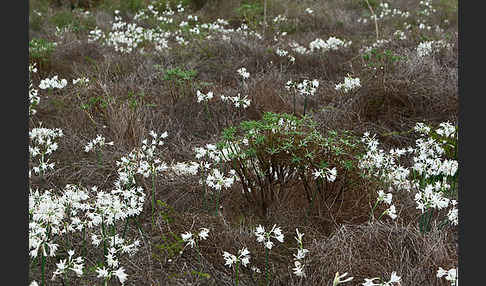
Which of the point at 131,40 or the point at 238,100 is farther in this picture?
the point at 131,40

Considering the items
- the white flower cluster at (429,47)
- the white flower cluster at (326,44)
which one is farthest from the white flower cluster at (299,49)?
the white flower cluster at (429,47)

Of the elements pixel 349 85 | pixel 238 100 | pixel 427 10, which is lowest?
pixel 238 100

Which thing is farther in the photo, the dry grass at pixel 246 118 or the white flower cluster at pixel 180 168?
the white flower cluster at pixel 180 168

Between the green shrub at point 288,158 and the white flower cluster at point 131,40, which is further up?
the white flower cluster at point 131,40

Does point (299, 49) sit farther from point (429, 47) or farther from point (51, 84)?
point (51, 84)

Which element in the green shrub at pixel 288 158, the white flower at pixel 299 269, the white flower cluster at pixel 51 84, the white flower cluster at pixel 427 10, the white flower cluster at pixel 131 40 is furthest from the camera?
the white flower cluster at pixel 427 10

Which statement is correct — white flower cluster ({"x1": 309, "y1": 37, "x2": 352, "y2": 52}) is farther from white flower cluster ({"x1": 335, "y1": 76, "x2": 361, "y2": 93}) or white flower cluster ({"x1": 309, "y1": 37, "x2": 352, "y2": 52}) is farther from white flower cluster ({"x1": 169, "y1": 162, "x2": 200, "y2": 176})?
white flower cluster ({"x1": 169, "y1": 162, "x2": 200, "y2": 176})

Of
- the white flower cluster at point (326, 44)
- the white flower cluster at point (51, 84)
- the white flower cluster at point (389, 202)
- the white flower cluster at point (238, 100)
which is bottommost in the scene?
the white flower cluster at point (389, 202)

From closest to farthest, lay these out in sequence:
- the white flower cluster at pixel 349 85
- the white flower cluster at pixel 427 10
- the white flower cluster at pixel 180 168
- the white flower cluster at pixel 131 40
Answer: the white flower cluster at pixel 180 168
the white flower cluster at pixel 349 85
the white flower cluster at pixel 131 40
the white flower cluster at pixel 427 10

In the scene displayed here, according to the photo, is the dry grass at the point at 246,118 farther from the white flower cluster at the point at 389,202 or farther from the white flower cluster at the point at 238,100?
the white flower cluster at the point at 238,100

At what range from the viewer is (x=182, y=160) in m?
4.88

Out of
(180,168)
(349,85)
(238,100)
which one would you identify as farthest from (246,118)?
(180,168)

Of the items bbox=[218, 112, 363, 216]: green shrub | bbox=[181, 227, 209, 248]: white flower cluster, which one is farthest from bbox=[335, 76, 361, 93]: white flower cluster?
bbox=[181, 227, 209, 248]: white flower cluster

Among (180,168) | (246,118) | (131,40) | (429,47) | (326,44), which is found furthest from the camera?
(131,40)
